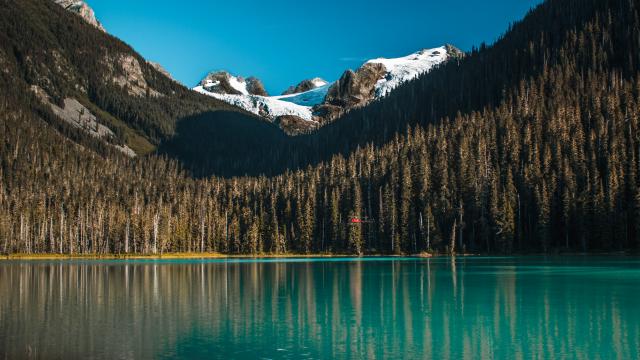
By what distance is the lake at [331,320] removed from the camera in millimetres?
30328

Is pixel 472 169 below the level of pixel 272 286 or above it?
above

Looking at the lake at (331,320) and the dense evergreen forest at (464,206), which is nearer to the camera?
the lake at (331,320)

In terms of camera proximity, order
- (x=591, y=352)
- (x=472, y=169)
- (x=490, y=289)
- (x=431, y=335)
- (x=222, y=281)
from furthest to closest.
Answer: (x=472, y=169), (x=222, y=281), (x=490, y=289), (x=431, y=335), (x=591, y=352)

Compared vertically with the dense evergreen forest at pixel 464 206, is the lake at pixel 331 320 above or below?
below

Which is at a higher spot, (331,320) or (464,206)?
(464,206)

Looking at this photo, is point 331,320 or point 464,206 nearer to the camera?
point 331,320

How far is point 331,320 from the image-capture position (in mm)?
40125

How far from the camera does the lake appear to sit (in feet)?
99.5

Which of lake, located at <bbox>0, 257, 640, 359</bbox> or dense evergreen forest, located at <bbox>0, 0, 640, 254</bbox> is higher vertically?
dense evergreen forest, located at <bbox>0, 0, 640, 254</bbox>

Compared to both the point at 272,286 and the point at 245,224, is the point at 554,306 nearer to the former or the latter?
the point at 272,286

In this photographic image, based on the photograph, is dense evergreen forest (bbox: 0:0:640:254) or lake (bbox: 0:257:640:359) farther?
dense evergreen forest (bbox: 0:0:640:254)

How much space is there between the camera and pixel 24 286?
2670 inches

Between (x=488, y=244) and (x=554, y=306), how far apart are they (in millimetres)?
101758

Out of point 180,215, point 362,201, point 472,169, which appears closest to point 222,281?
point 472,169
